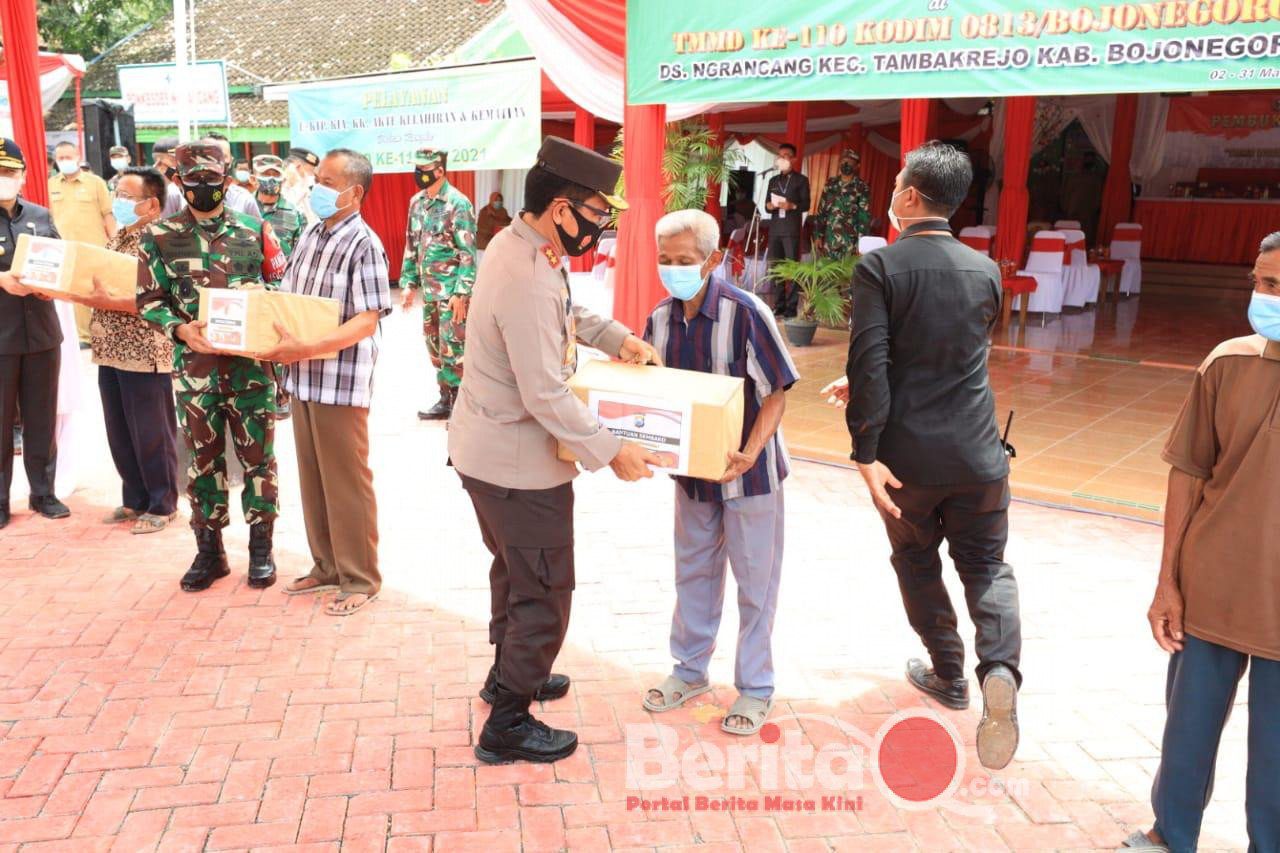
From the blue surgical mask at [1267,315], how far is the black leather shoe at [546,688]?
2.45 metres

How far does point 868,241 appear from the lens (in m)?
11.5

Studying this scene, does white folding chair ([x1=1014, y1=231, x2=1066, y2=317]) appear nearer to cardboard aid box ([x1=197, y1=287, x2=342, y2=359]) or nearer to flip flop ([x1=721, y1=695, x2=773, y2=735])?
flip flop ([x1=721, y1=695, x2=773, y2=735])

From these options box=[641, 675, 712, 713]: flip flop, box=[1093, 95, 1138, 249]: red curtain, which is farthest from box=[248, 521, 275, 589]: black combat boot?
box=[1093, 95, 1138, 249]: red curtain

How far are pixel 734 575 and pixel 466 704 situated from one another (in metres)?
1.08

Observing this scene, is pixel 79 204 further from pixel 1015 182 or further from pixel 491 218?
pixel 1015 182

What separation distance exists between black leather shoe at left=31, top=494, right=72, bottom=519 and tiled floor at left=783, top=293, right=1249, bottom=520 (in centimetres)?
441

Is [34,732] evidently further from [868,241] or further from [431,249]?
[868,241]

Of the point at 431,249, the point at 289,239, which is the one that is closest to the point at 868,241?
the point at 431,249

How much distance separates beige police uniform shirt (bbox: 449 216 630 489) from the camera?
9.53 feet

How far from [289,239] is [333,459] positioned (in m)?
3.36

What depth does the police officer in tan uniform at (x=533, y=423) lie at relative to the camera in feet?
9.56

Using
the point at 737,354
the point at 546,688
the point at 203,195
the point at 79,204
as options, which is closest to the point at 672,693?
the point at 546,688

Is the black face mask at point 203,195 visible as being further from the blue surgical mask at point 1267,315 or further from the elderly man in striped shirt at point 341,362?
the blue surgical mask at point 1267,315

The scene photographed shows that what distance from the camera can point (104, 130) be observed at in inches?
553
